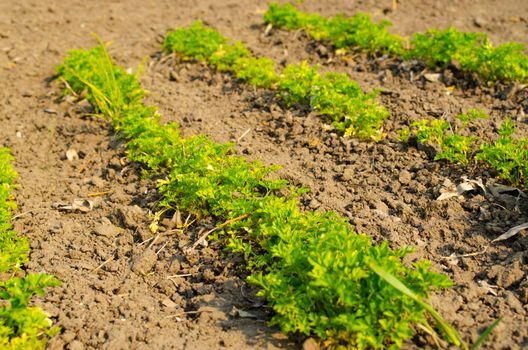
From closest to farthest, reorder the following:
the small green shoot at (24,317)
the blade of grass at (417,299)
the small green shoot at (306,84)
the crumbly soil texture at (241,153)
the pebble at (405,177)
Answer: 1. the blade of grass at (417,299)
2. the small green shoot at (24,317)
3. the crumbly soil texture at (241,153)
4. the pebble at (405,177)
5. the small green shoot at (306,84)

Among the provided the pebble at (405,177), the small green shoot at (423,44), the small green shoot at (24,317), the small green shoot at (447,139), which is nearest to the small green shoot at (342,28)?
the small green shoot at (423,44)

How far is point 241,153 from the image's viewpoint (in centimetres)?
523

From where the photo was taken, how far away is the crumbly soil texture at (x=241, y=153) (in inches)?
145

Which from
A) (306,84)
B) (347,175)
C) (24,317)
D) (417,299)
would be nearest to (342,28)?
(306,84)

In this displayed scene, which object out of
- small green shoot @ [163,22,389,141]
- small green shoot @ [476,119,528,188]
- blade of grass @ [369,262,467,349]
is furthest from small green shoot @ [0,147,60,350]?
small green shoot @ [476,119,528,188]

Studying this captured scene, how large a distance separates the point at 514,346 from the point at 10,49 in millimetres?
6526

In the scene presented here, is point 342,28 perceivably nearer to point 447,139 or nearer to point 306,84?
point 306,84

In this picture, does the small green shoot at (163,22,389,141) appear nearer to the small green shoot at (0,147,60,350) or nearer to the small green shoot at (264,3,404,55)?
the small green shoot at (264,3,404,55)

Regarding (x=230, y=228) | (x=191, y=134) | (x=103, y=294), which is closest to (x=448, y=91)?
(x=191, y=134)

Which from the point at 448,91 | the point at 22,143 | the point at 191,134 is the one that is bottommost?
the point at 22,143

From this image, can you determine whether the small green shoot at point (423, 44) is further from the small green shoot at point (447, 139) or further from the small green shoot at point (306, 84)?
the small green shoot at point (447, 139)

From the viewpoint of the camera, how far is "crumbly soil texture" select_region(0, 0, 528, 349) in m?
3.70

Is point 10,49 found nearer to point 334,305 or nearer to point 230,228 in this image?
point 230,228

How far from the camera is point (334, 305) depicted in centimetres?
333
